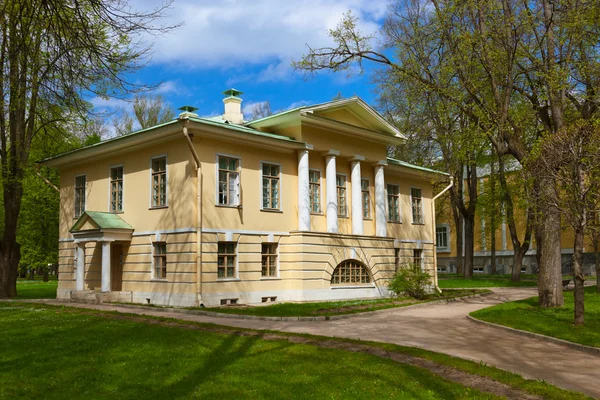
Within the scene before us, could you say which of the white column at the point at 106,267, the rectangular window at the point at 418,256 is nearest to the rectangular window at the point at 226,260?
the white column at the point at 106,267

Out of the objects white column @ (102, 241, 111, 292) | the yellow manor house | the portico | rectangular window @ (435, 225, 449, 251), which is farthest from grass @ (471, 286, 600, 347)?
rectangular window @ (435, 225, 449, 251)

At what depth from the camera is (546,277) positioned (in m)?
18.3

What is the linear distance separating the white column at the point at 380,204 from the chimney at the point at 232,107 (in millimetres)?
6787

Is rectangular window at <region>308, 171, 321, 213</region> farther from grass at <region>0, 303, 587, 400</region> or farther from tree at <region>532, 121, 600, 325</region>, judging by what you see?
grass at <region>0, 303, 587, 400</region>

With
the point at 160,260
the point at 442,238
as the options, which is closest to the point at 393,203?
the point at 160,260

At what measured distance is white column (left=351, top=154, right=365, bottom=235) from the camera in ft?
84.2

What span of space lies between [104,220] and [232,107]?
7849mm

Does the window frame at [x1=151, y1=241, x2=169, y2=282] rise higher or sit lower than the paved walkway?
higher

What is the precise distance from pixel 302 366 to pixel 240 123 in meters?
17.8

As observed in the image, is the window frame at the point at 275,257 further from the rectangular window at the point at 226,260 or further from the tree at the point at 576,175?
the tree at the point at 576,175

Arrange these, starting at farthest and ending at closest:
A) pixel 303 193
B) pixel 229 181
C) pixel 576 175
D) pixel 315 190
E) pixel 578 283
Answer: pixel 315 190
pixel 303 193
pixel 229 181
pixel 576 175
pixel 578 283

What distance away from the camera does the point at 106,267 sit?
2152 centimetres

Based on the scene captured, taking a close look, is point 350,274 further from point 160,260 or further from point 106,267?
point 106,267

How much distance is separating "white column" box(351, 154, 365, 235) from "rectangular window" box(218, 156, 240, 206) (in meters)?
6.06
